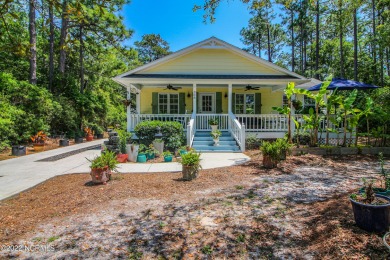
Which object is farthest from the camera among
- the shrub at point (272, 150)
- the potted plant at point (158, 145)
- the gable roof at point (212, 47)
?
the gable roof at point (212, 47)

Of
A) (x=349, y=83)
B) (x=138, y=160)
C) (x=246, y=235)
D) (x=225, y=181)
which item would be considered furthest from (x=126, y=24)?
(x=246, y=235)

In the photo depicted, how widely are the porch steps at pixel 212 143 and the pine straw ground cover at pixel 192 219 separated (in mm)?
4412

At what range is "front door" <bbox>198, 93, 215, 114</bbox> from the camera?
612 inches

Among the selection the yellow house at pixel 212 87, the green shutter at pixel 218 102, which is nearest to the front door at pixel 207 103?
the yellow house at pixel 212 87

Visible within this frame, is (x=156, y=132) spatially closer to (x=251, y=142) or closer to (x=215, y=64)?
(x=251, y=142)

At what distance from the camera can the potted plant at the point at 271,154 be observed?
7.38 metres

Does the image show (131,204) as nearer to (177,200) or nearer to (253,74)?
(177,200)

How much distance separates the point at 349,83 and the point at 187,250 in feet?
42.9

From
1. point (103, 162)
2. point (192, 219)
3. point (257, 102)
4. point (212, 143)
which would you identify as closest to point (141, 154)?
point (103, 162)

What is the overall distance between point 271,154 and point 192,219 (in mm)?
4402

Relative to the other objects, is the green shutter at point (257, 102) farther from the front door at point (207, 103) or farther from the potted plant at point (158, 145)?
the potted plant at point (158, 145)

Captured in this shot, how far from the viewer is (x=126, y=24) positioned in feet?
70.3

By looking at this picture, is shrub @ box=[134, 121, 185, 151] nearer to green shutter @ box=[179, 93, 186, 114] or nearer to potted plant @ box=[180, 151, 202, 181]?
potted plant @ box=[180, 151, 202, 181]

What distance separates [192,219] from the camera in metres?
3.91
